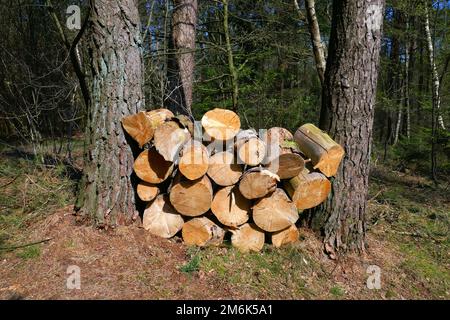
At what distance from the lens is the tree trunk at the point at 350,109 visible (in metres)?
3.38

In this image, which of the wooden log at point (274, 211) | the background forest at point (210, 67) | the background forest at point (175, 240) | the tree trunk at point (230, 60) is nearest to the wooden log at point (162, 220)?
the background forest at point (175, 240)

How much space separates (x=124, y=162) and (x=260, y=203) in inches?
55.8

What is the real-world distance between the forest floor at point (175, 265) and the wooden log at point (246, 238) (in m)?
0.08

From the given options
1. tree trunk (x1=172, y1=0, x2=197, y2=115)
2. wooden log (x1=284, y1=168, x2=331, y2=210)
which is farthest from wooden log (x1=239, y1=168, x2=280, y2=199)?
tree trunk (x1=172, y1=0, x2=197, y2=115)

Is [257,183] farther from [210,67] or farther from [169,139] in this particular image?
[210,67]

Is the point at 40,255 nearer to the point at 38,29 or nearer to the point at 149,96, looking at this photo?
the point at 149,96

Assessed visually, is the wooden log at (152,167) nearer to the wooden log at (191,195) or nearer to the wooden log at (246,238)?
the wooden log at (191,195)

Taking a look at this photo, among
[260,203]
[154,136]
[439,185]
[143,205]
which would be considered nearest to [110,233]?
[143,205]

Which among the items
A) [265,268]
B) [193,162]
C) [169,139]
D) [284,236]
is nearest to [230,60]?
[169,139]

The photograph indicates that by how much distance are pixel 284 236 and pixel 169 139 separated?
151cm

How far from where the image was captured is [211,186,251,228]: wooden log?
136 inches

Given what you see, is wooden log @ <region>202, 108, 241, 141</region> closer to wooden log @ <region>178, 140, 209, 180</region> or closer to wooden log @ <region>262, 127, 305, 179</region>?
wooden log @ <region>178, 140, 209, 180</region>

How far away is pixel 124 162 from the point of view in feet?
11.6

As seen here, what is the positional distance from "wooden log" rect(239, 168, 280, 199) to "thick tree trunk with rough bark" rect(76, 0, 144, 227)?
47.4 inches
